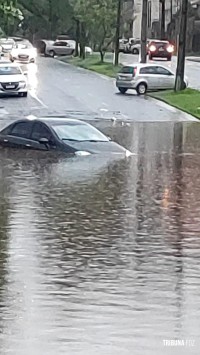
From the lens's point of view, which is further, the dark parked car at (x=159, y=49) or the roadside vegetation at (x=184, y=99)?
the dark parked car at (x=159, y=49)

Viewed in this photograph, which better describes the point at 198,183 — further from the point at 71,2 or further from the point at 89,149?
the point at 71,2

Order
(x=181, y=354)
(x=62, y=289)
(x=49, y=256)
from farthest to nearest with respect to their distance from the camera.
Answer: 1. (x=49, y=256)
2. (x=62, y=289)
3. (x=181, y=354)

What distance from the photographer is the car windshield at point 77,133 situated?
27562 millimetres

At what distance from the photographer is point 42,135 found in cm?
2809

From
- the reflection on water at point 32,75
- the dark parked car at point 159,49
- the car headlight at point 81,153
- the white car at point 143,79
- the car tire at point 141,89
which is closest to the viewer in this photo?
the car headlight at point 81,153

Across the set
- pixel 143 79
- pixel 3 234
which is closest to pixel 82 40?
pixel 143 79

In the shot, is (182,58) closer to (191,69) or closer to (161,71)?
(161,71)

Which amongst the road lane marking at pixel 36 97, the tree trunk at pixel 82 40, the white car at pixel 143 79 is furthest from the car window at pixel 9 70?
the tree trunk at pixel 82 40

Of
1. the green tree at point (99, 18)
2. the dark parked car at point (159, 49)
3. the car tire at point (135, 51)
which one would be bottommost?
the car tire at point (135, 51)

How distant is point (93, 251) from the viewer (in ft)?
45.0

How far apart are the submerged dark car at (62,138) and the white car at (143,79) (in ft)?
74.7

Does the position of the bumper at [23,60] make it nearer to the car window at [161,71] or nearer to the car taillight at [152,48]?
the car taillight at [152,48]

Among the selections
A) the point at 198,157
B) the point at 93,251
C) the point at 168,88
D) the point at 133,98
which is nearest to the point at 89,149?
the point at 198,157

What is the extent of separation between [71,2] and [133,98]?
48634 millimetres
